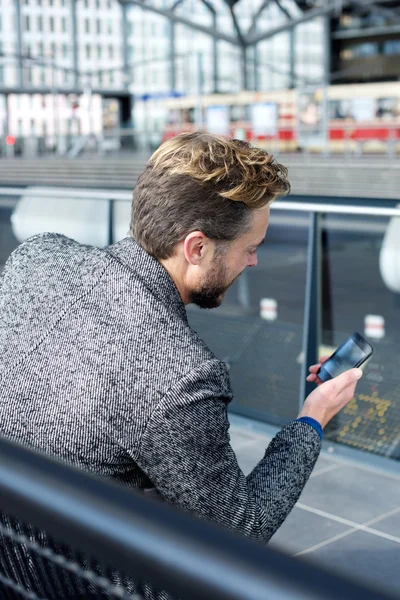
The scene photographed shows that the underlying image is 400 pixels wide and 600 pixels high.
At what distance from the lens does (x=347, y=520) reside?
3436 millimetres

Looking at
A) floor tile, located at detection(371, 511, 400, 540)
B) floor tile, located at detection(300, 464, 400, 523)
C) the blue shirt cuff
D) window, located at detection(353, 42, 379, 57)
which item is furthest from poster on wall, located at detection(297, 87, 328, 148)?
window, located at detection(353, 42, 379, 57)

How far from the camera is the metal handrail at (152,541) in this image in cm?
74

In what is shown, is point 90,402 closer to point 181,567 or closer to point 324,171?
point 181,567

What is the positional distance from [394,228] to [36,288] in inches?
92.2

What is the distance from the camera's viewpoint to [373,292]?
472cm

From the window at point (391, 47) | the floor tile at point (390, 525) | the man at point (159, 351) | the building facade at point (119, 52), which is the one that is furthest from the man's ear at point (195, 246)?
the window at point (391, 47)

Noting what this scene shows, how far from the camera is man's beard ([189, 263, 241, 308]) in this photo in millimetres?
1812

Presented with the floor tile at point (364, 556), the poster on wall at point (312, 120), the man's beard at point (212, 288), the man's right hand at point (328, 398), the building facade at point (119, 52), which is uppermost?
A: the building facade at point (119, 52)

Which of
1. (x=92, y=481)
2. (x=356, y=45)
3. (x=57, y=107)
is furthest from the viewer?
(x=356, y=45)

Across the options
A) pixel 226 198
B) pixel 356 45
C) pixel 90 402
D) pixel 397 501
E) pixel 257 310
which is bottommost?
pixel 397 501

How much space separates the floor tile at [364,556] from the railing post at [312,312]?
1002 millimetres

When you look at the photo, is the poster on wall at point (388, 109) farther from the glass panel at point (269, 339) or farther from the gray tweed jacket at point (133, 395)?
the gray tweed jacket at point (133, 395)

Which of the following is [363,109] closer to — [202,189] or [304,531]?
[304,531]

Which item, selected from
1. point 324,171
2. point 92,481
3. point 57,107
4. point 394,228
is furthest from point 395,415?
point 57,107
